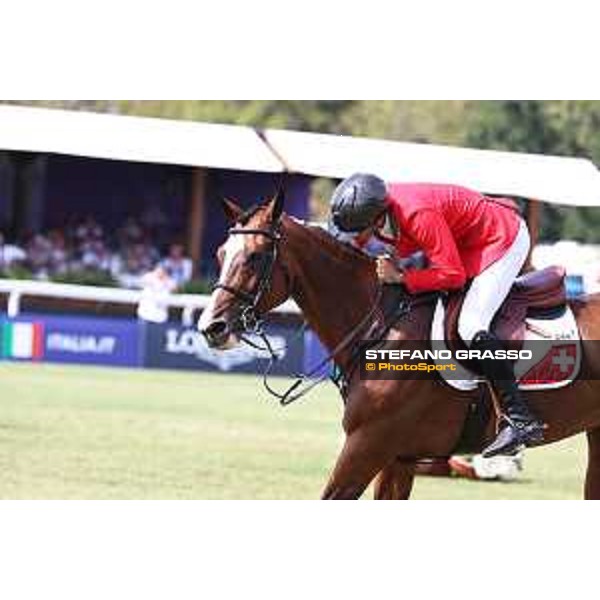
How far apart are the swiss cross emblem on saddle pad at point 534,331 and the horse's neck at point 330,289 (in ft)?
1.35

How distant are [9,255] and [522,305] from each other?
12704mm

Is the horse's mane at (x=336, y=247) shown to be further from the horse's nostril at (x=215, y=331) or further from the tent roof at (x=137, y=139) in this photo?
the tent roof at (x=137, y=139)

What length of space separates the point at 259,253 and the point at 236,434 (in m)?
6.05

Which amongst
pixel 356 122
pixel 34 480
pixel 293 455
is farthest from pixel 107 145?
pixel 356 122

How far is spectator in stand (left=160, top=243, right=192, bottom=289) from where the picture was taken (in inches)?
755

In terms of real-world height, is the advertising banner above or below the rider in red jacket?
below

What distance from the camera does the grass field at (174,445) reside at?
9.77 meters

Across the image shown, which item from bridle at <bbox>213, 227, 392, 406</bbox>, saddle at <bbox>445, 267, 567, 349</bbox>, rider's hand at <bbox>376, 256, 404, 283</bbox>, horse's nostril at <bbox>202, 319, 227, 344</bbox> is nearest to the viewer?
horse's nostril at <bbox>202, 319, 227, 344</bbox>

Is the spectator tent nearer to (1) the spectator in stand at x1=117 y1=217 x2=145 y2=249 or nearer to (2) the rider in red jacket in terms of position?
(1) the spectator in stand at x1=117 y1=217 x2=145 y2=249

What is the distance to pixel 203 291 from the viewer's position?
19.0 meters

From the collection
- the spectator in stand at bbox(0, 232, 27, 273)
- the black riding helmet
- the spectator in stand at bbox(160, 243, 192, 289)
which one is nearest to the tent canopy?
the spectator in stand at bbox(160, 243, 192, 289)

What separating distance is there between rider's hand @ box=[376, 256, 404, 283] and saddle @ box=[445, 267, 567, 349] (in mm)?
288
